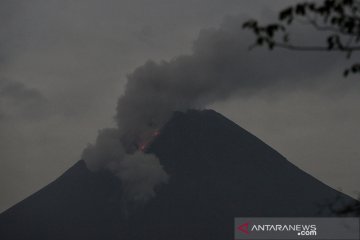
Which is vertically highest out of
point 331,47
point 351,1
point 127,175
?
point 127,175

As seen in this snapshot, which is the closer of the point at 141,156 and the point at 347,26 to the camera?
the point at 347,26

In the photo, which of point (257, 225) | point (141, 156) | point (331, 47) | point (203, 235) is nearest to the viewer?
point (331, 47)

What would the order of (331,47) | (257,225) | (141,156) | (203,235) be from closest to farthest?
1. (331,47)
2. (257,225)
3. (141,156)
4. (203,235)

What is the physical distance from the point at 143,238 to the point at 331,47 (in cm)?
18861

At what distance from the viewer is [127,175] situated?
19588cm

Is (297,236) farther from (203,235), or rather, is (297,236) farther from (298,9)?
(298,9)

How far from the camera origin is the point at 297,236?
643 ft

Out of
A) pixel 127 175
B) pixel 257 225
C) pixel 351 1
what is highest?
pixel 127 175

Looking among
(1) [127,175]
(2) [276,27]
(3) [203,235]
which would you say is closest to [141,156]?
(1) [127,175]

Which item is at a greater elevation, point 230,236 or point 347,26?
point 230,236

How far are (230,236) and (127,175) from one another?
1081 inches

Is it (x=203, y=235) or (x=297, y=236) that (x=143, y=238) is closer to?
(x=203, y=235)

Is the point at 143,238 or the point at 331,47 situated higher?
the point at 143,238

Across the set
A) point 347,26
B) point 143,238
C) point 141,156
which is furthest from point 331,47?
point 143,238
